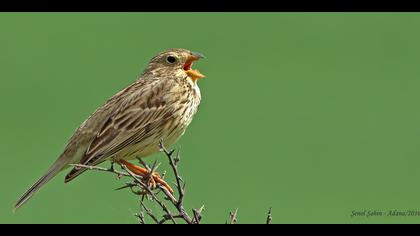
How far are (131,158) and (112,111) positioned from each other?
459mm

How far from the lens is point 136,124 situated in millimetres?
5355

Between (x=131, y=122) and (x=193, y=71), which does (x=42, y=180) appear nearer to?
(x=131, y=122)

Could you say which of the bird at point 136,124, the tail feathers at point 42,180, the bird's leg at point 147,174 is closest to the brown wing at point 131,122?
the bird at point 136,124

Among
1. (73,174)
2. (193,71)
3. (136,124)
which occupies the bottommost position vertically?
(73,174)

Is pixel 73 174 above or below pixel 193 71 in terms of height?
below

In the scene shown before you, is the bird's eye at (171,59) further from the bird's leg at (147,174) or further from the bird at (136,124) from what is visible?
the bird's leg at (147,174)

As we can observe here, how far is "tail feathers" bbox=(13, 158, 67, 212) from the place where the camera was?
523cm

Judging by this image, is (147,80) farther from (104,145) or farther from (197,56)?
(104,145)

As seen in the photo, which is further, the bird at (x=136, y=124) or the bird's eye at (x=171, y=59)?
the bird's eye at (x=171, y=59)

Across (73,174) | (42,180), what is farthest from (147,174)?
(42,180)

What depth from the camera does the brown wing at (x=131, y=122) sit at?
517 cm

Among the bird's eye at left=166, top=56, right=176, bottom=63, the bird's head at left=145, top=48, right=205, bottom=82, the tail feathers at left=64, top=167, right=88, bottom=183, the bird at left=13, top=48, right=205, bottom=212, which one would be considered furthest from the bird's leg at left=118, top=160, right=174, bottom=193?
the bird's eye at left=166, top=56, right=176, bottom=63

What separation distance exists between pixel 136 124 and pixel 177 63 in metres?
0.88

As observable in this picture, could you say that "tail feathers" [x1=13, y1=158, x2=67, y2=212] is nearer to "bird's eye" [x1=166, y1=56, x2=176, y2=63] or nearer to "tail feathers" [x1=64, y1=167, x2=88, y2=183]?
"tail feathers" [x1=64, y1=167, x2=88, y2=183]
